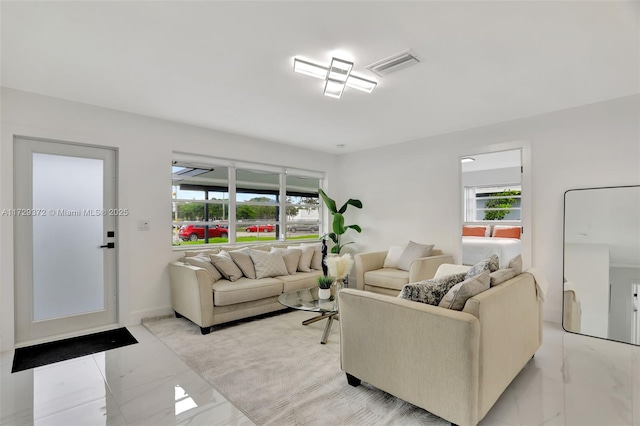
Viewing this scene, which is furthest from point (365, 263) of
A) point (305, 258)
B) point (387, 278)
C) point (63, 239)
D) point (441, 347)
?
point (63, 239)

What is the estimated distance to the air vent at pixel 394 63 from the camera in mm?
2369

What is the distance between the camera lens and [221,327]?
3479mm

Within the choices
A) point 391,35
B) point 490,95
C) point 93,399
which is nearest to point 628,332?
point 490,95

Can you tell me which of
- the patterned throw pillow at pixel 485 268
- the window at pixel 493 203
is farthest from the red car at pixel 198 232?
the window at pixel 493 203

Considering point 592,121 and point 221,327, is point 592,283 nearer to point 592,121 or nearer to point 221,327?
point 592,121

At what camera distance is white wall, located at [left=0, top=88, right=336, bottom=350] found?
2.92 metres

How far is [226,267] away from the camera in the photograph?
3742mm

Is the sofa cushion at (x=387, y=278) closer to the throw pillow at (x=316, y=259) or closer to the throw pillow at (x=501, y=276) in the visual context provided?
the throw pillow at (x=316, y=259)

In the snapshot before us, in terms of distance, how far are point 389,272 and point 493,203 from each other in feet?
15.8

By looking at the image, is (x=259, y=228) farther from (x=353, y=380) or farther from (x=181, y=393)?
(x=353, y=380)

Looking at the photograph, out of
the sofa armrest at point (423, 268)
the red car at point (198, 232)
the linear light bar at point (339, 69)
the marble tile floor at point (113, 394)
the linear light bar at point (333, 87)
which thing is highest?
the linear light bar at point (339, 69)

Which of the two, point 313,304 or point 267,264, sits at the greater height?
point 267,264

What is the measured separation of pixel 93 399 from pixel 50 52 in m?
2.52

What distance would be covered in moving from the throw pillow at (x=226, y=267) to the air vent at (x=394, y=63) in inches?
104
